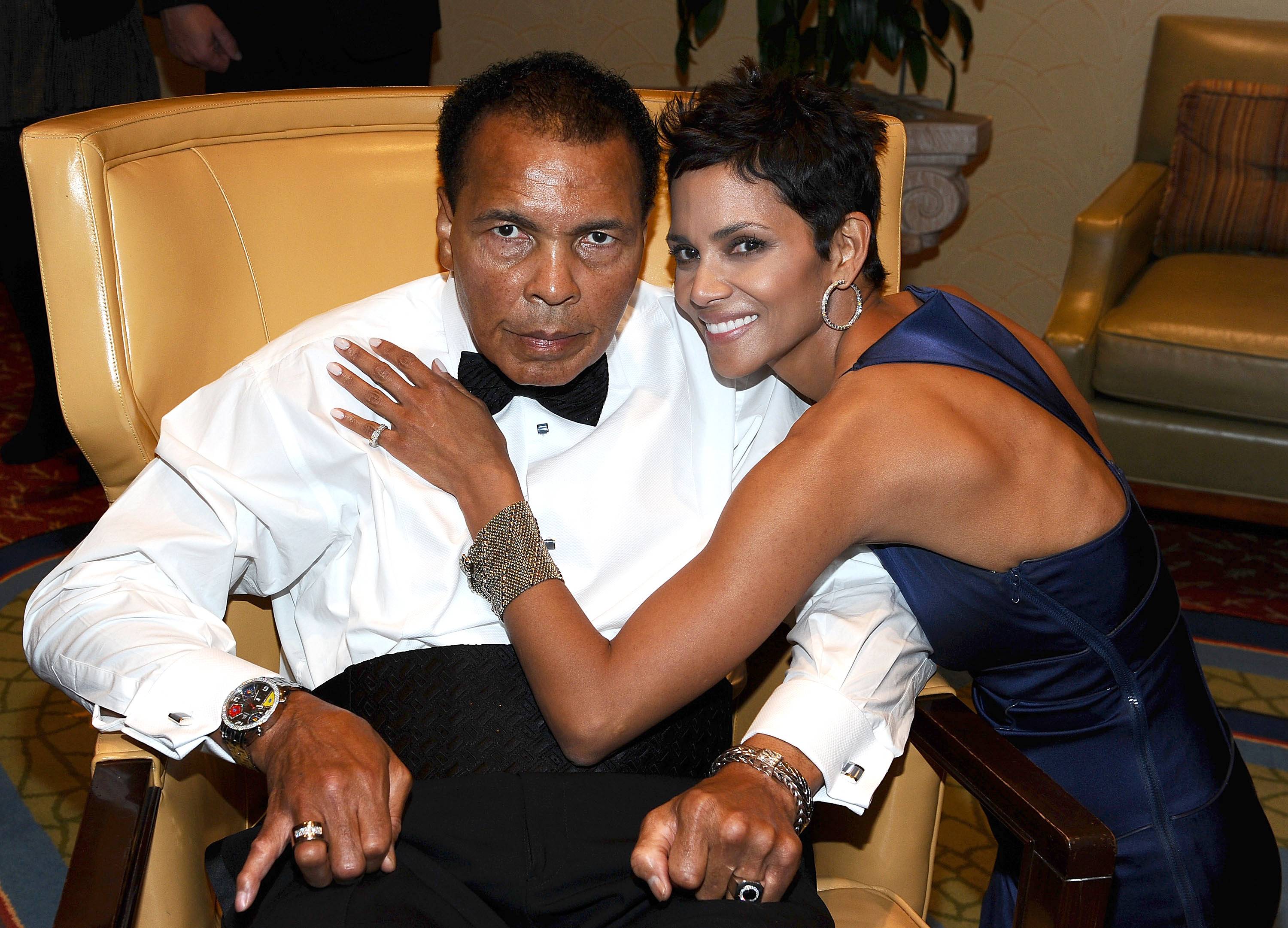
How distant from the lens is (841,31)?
3359 millimetres

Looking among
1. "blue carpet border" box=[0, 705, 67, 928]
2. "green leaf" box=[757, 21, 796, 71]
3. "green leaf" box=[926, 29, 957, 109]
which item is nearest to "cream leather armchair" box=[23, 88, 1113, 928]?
"blue carpet border" box=[0, 705, 67, 928]

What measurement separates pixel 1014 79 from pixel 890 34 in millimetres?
1039

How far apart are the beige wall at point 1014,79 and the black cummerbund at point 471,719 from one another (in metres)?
3.36

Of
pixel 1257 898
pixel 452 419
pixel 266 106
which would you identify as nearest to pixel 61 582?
pixel 452 419

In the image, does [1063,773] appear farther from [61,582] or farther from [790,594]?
[61,582]

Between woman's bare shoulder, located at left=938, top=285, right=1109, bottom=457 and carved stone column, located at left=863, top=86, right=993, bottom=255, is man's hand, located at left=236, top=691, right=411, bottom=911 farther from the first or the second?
carved stone column, located at left=863, top=86, right=993, bottom=255

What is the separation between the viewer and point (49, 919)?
77.6 inches

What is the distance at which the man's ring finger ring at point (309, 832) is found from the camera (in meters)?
1.16

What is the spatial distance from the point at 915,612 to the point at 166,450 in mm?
965

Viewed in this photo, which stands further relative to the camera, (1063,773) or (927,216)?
(927,216)

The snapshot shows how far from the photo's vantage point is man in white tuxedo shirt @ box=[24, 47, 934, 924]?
1279 mm

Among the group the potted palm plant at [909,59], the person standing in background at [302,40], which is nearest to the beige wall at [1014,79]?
the potted palm plant at [909,59]

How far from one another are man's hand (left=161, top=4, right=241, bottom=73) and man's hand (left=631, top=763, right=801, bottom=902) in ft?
8.35

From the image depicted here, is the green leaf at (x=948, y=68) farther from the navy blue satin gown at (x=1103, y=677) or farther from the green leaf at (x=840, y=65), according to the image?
the navy blue satin gown at (x=1103, y=677)
